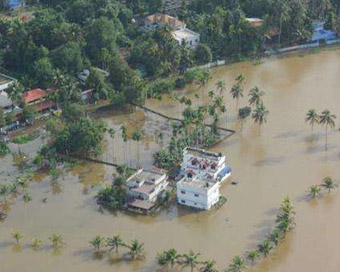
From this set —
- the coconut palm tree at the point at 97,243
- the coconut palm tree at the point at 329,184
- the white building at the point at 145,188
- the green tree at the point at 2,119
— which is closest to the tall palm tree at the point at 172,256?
the coconut palm tree at the point at 97,243

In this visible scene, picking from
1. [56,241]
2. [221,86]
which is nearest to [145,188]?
[56,241]

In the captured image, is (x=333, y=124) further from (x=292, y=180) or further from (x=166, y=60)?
(x=166, y=60)

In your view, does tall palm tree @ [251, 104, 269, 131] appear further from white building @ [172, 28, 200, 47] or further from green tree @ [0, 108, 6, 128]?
green tree @ [0, 108, 6, 128]

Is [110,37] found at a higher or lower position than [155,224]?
higher

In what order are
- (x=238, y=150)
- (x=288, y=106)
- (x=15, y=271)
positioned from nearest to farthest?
(x=15, y=271)
(x=238, y=150)
(x=288, y=106)

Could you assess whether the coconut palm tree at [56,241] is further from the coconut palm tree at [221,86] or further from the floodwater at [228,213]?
the coconut palm tree at [221,86]

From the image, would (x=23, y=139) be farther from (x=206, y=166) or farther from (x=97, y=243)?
(x=97, y=243)

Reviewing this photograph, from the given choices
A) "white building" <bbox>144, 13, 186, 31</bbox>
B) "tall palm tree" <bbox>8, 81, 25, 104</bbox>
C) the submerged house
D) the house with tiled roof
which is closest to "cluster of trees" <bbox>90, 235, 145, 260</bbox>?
"tall palm tree" <bbox>8, 81, 25, 104</bbox>

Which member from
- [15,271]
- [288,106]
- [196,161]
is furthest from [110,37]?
[15,271]
